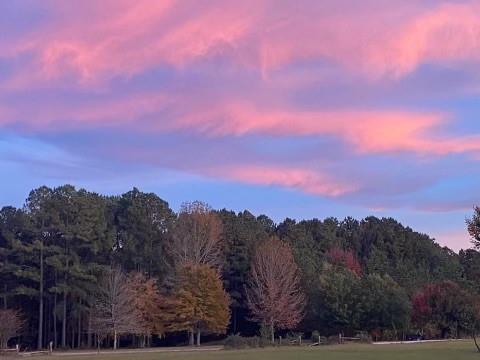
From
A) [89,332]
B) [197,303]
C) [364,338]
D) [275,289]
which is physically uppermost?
[275,289]

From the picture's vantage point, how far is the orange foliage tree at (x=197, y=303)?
270 feet

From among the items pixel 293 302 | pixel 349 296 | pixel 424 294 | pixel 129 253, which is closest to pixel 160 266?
pixel 129 253

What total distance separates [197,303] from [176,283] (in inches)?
144

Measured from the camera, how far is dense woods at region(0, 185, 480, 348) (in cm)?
7981

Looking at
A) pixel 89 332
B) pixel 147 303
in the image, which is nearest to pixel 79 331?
pixel 89 332

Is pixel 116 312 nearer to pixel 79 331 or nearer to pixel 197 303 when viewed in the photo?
pixel 197 303

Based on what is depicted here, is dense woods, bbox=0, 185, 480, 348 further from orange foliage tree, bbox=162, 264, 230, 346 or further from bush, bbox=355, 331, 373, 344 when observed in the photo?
bush, bbox=355, 331, 373, 344

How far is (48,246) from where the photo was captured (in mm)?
89812

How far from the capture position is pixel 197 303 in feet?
271

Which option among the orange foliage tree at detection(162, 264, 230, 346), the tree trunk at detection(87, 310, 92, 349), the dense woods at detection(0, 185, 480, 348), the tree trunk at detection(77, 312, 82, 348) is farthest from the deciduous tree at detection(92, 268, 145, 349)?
the tree trunk at detection(77, 312, 82, 348)

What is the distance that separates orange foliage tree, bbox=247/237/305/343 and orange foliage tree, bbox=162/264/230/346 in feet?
16.8

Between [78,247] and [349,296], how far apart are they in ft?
113

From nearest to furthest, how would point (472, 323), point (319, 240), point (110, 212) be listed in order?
point (472, 323), point (110, 212), point (319, 240)

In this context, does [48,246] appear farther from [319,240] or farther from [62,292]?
[319,240]
